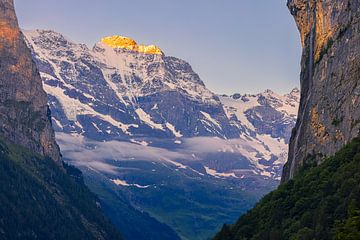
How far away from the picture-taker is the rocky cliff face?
148 metres

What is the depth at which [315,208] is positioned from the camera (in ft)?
395

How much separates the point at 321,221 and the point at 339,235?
1331cm

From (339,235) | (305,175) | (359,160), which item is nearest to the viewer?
(339,235)

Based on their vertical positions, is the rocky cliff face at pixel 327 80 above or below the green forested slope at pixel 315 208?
above

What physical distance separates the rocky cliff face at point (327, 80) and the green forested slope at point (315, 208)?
733 centimetres

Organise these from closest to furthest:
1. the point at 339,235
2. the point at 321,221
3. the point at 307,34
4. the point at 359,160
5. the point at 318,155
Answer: the point at 339,235 < the point at 321,221 < the point at 359,160 < the point at 318,155 < the point at 307,34

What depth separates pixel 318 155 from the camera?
514 feet

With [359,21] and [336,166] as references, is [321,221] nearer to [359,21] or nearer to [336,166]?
[336,166]

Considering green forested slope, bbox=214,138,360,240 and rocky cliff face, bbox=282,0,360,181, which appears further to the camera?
rocky cliff face, bbox=282,0,360,181

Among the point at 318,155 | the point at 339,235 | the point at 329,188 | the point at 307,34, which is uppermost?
the point at 307,34

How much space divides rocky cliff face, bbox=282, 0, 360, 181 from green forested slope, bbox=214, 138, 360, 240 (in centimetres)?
733

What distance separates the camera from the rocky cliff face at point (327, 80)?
148 m

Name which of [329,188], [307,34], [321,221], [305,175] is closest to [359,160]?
[329,188]

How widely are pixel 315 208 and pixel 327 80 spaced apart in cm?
4515
